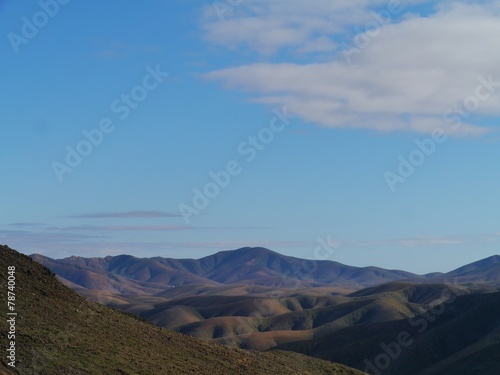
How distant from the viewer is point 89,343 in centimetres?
6531

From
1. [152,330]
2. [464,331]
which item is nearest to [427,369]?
Answer: [464,331]

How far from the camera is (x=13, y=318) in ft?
205

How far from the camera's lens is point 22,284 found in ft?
236

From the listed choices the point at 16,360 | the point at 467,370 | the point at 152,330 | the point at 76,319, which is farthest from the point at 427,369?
the point at 16,360

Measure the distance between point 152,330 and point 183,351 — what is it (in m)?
6.01

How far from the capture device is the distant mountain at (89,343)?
5872 centimetres

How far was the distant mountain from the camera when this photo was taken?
193ft

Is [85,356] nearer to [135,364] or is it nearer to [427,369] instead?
[135,364]

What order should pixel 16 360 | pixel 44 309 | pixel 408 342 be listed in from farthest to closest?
1. pixel 408 342
2. pixel 44 309
3. pixel 16 360

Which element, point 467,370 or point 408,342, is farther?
point 408,342

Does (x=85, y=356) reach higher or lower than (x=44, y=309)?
lower

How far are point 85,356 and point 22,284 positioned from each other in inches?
572

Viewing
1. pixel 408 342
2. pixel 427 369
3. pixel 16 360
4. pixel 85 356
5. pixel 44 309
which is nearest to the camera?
pixel 16 360

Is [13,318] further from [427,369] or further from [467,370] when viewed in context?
[427,369]
